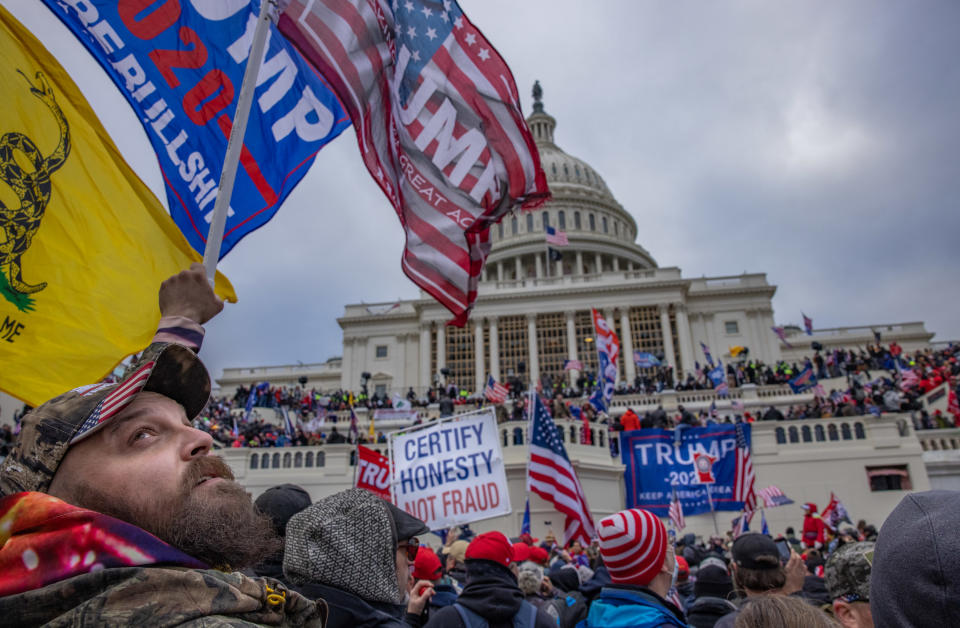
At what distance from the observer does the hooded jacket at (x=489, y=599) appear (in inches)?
136

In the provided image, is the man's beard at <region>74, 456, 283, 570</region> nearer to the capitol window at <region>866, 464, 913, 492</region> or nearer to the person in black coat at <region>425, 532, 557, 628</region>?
the person in black coat at <region>425, 532, 557, 628</region>

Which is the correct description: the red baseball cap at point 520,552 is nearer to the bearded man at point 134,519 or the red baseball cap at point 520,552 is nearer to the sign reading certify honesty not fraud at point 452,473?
the sign reading certify honesty not fraud at point 452,473

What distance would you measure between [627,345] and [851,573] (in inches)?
1801

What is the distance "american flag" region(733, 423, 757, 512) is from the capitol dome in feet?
153

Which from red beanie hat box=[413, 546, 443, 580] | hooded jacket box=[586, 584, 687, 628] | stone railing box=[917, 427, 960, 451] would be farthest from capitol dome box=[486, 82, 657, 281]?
hooded jacket box=[586, 584, 687, 628]

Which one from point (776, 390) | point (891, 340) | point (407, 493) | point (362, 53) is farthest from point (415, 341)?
point (362, 53)

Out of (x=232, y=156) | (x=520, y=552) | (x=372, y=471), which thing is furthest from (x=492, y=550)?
(x=372, y=471)

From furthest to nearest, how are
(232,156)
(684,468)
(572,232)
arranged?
1. (572,232)
2. (684,468)
3. (232,156)

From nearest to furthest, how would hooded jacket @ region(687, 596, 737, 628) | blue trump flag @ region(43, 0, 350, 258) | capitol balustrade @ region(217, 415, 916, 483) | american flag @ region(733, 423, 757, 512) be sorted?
blue trump flag @ region(43, 0, 350, 258) → hooded jacket @ region(687, 596, 737, 628) → american flag @ region(733, 423, 757, 512) → capitol balustrade @ region(217, 415, 916, 483)

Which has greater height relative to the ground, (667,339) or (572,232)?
(572,232)

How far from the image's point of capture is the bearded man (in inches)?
44.8

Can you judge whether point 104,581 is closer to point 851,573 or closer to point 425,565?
point 851,573

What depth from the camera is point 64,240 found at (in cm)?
343

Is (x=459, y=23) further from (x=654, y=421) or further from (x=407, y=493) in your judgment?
(x=654, y=421)
